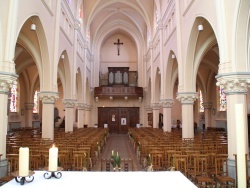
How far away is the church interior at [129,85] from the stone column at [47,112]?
6cm

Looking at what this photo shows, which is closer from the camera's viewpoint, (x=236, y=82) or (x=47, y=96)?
(x=236, y=82)

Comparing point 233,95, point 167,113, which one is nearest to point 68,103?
point 167,113

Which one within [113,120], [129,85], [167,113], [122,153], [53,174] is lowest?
[122,153]

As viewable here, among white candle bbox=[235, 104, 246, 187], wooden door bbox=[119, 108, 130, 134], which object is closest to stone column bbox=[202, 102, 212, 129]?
wooden door bbox=[119, 108, 130, 134]

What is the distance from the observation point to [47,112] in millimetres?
14273

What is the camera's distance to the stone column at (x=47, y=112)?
45.7 ft

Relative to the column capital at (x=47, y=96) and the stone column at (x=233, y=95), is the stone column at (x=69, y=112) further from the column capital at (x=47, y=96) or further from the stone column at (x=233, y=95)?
the stone column at (x=233, y=95)

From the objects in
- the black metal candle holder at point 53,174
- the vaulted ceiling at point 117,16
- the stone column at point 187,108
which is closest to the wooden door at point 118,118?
the vaulted ceiling at point 117,16

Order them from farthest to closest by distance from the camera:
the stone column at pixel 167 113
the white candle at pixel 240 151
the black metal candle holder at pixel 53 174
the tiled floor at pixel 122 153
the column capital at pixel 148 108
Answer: the column capital at pixel 148 108 < the stone column at pixel 167 113 < the tiled floor at pixel 122 153 < the black metal candle holder at pixel 53 174 < the white candle at pixel 240 151

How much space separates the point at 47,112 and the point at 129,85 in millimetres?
20916

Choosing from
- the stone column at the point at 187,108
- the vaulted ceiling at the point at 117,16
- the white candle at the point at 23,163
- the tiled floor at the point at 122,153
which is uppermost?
the vaulted ceiling at the point at 117,16

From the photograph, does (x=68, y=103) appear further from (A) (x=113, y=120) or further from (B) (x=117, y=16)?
(B) (x=117, y=16)

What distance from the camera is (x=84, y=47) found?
1049 inches

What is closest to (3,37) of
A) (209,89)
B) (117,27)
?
(209,89)
